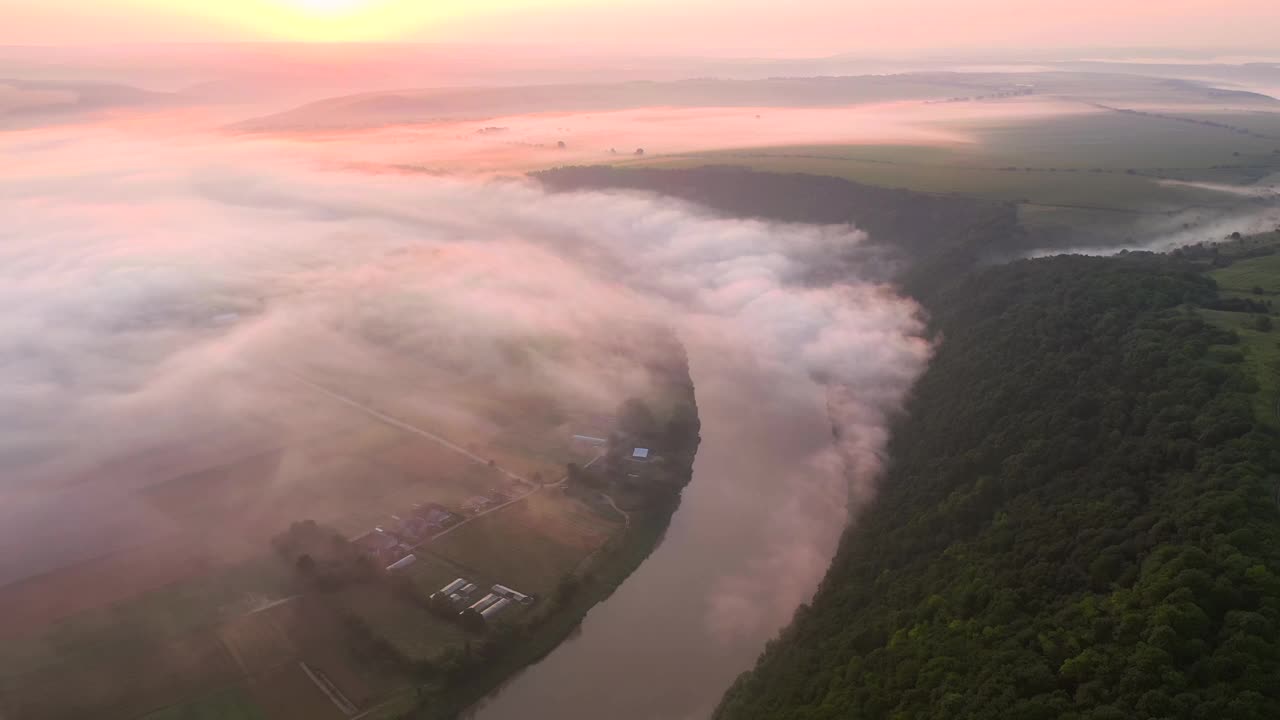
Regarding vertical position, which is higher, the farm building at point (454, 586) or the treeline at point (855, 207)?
the treeline at point (855, 207)

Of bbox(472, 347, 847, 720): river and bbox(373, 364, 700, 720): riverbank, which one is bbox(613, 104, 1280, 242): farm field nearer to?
bbox(472, 347, 847, 720): river

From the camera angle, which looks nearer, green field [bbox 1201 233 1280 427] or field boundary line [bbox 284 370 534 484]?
green field [bbox 1201 233 1280 427]

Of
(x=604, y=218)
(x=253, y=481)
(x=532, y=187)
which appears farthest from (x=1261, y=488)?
(x=532, y=187)

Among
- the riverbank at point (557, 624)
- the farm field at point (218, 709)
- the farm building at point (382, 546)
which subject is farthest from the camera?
the farm building at point (382, 546)

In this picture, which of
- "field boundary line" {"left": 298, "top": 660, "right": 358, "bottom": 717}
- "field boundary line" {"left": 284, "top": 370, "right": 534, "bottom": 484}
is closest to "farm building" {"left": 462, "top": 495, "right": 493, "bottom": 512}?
"field boundary line" {"left": 284, "top": 370, "right": 534, "bottom": 484}

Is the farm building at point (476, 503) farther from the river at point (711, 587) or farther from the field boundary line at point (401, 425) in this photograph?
A: the river at point (711, 587)

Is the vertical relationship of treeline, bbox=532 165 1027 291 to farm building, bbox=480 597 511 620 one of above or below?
above

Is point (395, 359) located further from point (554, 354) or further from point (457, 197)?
point (457, 197)

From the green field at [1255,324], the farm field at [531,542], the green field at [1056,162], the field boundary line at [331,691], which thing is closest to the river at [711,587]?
the farm field at [531,542]
